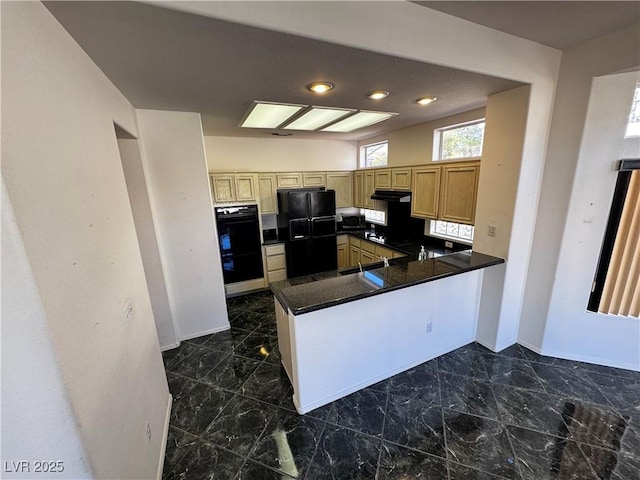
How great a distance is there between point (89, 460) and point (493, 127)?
11.3 feet

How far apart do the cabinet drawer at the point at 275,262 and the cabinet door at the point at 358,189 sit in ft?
5.78

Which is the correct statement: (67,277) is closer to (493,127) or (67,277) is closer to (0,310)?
(0,310)

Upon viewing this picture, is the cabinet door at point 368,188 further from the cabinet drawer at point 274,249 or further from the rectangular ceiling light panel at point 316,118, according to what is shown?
the cabinet drawer at point 274,249

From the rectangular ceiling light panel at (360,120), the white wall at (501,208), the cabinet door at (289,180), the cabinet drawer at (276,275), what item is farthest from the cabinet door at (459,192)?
the cabinet drawer at (276,275)

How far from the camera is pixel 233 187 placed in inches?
158

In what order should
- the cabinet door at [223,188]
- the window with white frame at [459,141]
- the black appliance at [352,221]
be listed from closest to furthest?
the window with white frame at [459,141] → the cabinet door at [223,188] → the black appliance at [352,221]

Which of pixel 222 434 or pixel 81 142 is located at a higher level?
pixel 81 142

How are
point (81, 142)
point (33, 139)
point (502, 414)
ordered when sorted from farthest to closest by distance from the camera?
point (502, 414), point (81, 142), point (33, 139)

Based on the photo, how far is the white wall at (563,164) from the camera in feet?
6.32

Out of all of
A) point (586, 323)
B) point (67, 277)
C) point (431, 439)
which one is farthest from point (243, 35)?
point (586, 323)

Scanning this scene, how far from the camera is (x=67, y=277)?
977 mm

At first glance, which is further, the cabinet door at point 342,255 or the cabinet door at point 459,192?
the cabinet door at point 342,255

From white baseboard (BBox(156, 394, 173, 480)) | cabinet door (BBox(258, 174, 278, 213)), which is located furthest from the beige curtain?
cabinet door (BBox(258, 174, 278, 213))

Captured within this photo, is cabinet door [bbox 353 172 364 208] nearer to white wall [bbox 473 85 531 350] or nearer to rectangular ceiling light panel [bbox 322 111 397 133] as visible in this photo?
rectangular ceiling light panel [bbox 322 111 397 133]
